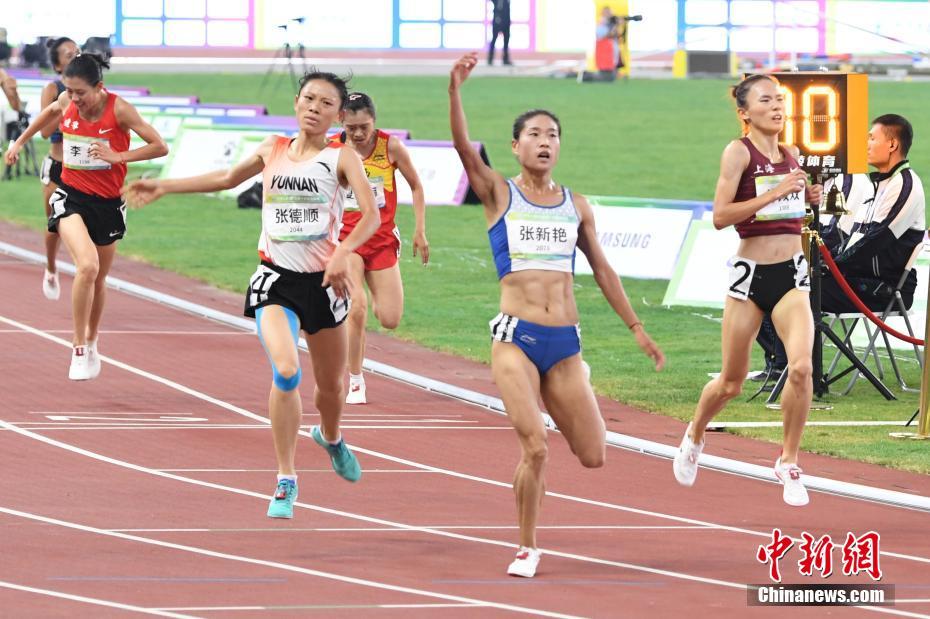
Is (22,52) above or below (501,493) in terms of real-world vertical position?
above

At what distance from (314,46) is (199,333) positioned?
62119 mm

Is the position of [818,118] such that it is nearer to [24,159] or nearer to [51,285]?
[51,285]

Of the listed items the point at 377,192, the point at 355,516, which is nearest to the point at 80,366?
the point at 377,192

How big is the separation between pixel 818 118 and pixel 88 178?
5.28m

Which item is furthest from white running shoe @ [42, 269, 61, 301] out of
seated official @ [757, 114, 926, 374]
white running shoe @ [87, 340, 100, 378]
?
seated official @ [757, 114, 926, 374]

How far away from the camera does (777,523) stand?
34.7 ft

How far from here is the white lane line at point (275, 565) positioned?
336 inches

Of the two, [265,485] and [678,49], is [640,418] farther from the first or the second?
[678,49]

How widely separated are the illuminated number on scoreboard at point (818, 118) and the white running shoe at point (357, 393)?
3694 mm

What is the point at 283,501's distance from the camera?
10031 millimetres

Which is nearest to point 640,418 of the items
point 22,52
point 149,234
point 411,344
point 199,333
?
point 411,344

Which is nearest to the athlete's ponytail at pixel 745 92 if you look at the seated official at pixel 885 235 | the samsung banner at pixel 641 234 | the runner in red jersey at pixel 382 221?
the runner in red jersey at pixel 382 221

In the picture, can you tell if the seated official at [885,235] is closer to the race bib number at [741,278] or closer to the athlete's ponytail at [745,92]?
the athlete's ponytail at [745,92]

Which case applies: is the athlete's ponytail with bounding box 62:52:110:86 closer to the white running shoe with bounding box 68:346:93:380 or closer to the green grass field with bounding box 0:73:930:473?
the white running shoe with bounding box 68:346:93:380
